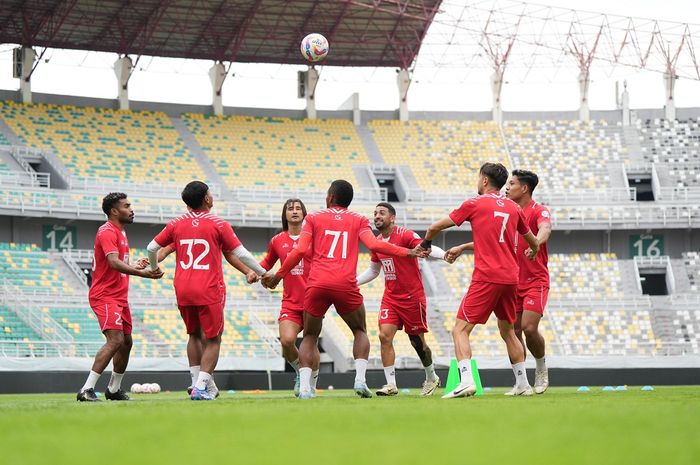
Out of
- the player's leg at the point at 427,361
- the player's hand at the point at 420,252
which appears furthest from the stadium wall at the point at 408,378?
the player's hand at the point at 420,252

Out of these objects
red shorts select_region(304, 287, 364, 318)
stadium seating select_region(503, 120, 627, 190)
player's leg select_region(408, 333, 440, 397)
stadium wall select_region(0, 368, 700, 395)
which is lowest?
stadium wall select_region(0, 368, 700, 395)

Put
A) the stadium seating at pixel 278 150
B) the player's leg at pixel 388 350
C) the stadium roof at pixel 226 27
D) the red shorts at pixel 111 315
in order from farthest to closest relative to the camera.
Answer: the stadium seating at pixel 278 150
the stadium roof at pixel 226 27
the player's leg at pixel 388 350
the red shorts at pixel 111 315

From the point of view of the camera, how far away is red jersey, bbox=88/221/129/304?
13.3 metres

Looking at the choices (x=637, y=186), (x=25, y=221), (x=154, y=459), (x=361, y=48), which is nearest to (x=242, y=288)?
(x=25, y=221)

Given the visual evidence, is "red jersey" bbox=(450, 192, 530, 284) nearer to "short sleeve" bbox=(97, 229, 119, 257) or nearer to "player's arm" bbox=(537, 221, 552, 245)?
"player's arm" bbox=(537, 221, 552, 245)

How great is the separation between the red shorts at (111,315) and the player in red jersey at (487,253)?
3939 mm

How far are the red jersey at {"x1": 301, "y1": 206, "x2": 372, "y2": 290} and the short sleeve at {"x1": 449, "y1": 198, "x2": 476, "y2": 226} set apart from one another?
1065mm

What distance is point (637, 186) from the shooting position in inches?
1983

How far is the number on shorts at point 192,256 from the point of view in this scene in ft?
40.1

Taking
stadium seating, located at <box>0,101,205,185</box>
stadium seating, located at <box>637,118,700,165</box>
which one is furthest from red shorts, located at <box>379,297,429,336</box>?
stadium seating, located at <box>637,118,700,165</box>

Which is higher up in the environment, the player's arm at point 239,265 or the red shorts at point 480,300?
the player's arm at point 239,265

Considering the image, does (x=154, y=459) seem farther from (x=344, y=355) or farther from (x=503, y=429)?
(x=344, y=355)

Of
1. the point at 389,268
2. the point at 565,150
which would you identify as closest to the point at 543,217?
the point at 389,268

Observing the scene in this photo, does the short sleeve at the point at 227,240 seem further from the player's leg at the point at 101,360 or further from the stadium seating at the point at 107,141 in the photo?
the stadium seating at the point at 107,141
